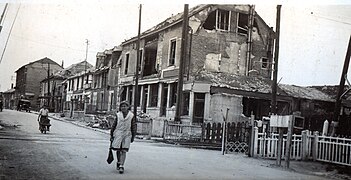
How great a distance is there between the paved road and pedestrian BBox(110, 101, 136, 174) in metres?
0.25

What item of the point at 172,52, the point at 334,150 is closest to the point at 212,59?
the point at 172,52

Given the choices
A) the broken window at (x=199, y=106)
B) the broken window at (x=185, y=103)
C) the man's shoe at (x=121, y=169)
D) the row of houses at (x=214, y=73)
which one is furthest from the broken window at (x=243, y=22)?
the man's shoe at (x=121, y=169)

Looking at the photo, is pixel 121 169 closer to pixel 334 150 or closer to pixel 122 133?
pixel 122 133

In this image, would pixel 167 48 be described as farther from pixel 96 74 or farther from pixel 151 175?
pixel 151 175

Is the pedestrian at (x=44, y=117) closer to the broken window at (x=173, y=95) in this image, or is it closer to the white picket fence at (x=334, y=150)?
the white picket fence at (x=334, y=150)

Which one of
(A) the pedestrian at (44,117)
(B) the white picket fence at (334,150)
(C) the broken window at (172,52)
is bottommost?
(B) the white picket fence at (334,150)

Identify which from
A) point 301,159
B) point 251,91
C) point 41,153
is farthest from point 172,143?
point 41,153

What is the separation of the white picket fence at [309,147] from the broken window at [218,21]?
24.2 feet

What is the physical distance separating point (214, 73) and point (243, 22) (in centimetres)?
265

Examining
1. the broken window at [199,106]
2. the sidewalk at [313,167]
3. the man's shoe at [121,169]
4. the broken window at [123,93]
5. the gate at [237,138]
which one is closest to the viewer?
the man's shoe at [121,169]

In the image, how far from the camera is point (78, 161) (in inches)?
238

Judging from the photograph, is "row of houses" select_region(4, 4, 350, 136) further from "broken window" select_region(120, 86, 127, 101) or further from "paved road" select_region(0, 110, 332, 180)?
"paved road" select_region(0, 110, 332, 180)

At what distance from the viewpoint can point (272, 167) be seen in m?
7.91

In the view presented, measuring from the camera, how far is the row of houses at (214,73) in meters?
10.6
